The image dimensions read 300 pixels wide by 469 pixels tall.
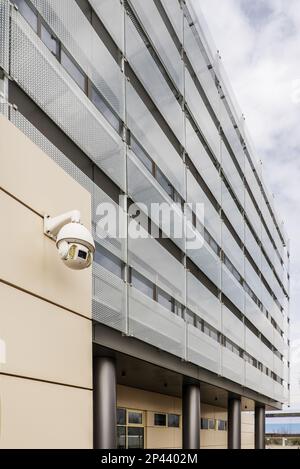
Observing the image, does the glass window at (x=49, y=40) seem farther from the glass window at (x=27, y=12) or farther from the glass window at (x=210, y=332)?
the glass window at (x=210, y=332)

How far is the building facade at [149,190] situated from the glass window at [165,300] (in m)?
0.04

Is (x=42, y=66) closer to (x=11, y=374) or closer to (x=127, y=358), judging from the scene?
(x=11, y=374)

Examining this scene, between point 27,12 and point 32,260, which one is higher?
point 27,12

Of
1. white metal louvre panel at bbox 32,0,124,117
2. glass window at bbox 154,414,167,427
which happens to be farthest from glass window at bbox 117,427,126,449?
white metal louvre panel at bbox 32,0,124,117

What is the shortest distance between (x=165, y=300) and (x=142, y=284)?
1.60 meters

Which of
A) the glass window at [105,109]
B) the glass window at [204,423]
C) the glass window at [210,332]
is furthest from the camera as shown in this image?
the glass window at [204,423]

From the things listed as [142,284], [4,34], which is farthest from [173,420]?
[4,34]

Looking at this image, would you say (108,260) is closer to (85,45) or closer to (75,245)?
(75,245)

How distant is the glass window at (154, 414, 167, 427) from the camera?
62.7ft

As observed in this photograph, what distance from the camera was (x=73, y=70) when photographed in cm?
969

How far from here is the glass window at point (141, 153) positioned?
12594 millimetres

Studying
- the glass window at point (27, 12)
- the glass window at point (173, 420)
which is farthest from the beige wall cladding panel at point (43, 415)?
the glass window at point (173, 420)

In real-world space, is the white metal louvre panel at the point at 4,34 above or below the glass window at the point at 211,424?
above

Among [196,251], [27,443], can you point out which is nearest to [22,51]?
[27,443]
